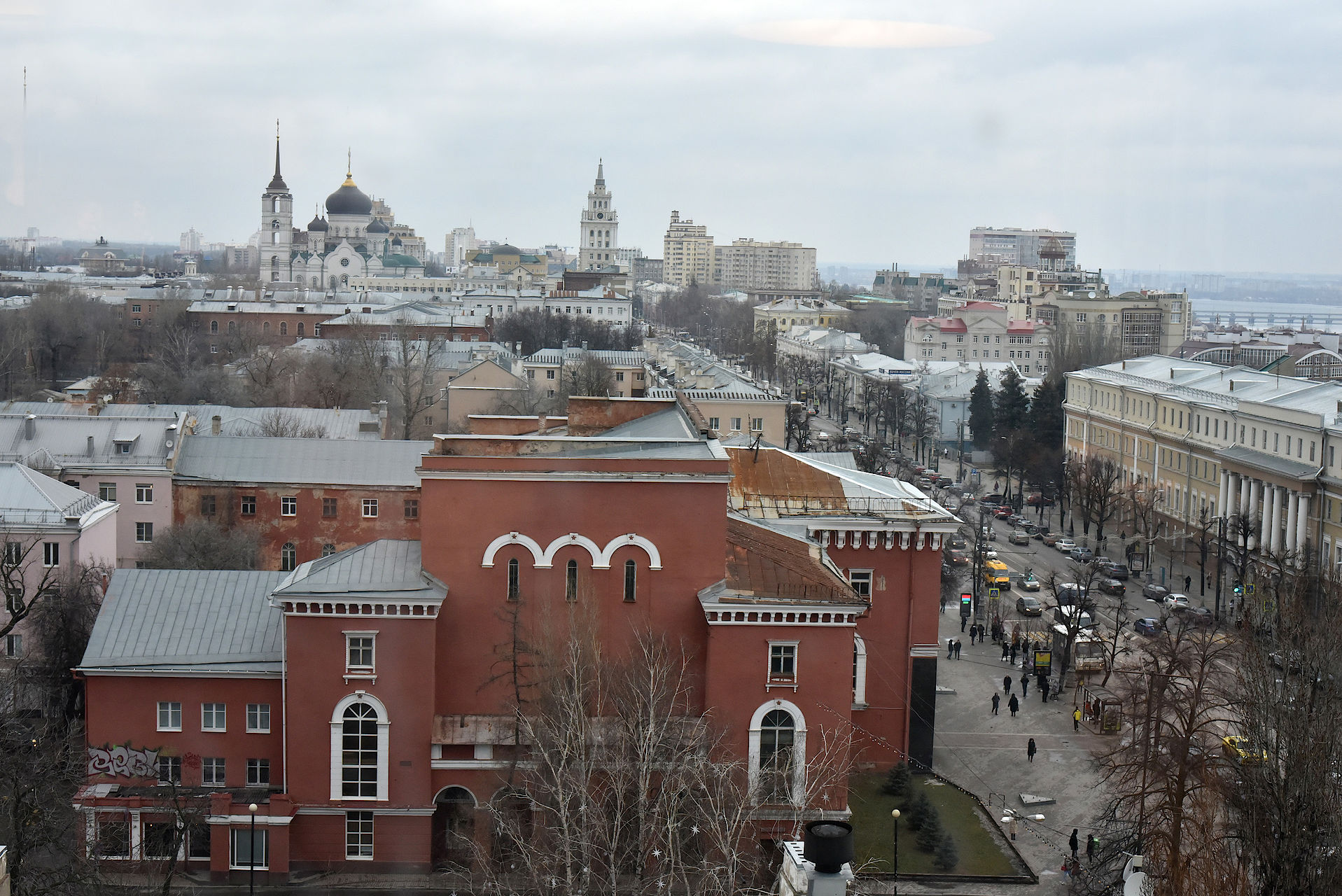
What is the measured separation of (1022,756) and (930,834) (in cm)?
384

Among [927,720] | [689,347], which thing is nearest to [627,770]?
[927,720]

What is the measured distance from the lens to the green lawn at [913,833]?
14844 mm

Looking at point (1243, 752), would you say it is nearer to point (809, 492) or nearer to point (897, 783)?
point (897, 783)

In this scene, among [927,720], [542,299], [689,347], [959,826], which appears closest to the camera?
[959,826]

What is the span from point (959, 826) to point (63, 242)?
1121 centimetres

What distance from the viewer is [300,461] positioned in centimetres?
2603

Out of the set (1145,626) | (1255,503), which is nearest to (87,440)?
(1145,626)

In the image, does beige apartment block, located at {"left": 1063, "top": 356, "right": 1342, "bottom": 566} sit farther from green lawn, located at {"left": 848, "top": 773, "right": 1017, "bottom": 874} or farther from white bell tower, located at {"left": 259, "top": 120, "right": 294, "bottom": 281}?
white bell tower, located at {"left": 259, "top": 120, "right": 294, "bottom": 281}

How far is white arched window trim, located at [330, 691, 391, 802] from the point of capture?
14.5 m

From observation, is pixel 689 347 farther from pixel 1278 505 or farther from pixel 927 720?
pixel 927 720

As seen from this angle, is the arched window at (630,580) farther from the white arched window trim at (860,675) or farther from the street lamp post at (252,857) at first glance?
the street lamp post at (252,857)

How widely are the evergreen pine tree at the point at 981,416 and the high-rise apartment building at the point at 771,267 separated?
9211 cm

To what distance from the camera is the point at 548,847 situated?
13.4 metres

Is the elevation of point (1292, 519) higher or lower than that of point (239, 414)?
lower
